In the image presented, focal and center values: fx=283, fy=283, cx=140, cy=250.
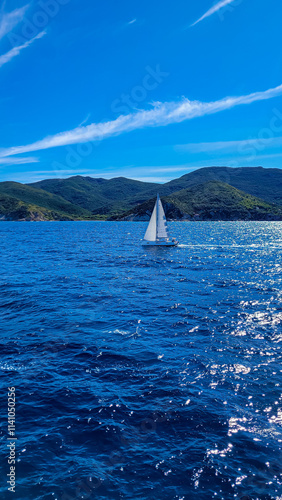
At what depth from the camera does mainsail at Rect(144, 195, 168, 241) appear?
81312 mm

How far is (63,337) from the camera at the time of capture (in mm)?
22344

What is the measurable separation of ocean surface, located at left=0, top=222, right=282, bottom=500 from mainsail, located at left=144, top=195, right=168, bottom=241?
50.0 m

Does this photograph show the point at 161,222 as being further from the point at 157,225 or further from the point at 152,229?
the point at 152,229

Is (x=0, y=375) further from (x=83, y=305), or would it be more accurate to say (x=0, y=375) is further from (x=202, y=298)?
(x=202, y=298)

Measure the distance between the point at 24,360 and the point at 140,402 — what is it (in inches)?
341

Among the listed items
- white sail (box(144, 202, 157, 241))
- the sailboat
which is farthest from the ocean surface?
the sailboat

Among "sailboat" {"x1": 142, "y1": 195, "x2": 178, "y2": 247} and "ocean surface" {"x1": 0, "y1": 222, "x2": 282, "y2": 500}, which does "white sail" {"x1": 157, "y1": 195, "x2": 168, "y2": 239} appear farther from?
"ocean surface" {"x1": 0, "y1": 222, "x2": 282, "y2": 500}

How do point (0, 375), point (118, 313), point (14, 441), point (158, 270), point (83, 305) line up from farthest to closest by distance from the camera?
point (158, 270), point (83, 305), point (118, 313), point (0, 375), point (14, 441)

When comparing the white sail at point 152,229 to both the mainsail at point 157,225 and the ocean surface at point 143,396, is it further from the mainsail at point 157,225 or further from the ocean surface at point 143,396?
the ocean surface at point 143,396

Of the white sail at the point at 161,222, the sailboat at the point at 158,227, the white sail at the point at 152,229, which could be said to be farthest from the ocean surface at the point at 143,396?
the white sail at the point at 161,222

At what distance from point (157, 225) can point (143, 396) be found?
69794 millimetres

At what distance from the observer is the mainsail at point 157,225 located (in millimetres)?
81312

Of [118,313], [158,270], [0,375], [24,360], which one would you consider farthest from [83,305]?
[158,270]

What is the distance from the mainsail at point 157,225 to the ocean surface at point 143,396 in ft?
164
